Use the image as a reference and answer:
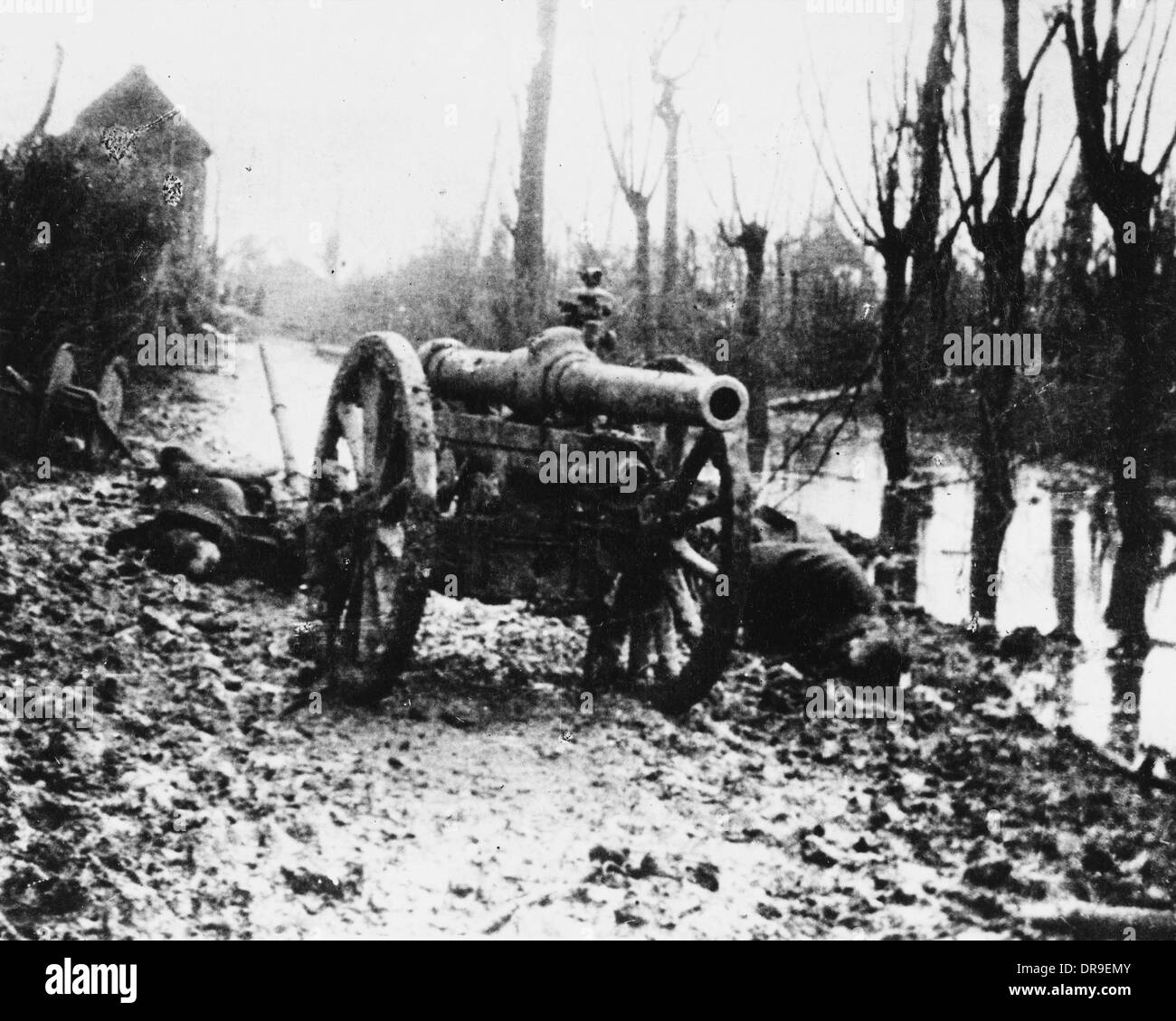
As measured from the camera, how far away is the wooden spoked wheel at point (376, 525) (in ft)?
14.2

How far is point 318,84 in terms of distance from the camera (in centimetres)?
638

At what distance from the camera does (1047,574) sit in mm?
7723

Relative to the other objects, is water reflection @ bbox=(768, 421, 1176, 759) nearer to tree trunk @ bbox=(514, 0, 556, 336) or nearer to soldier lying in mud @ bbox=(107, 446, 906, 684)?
soldier lying in mud @ bbox=(107, 446, 906, 684)

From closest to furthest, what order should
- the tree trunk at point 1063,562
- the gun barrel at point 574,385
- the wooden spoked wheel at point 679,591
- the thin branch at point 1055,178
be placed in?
the gun barrel at point 574,385
the wooden spoked wheel at point 679,591
the thin branch at point 1055,178
the tree trunk at point 1063,562

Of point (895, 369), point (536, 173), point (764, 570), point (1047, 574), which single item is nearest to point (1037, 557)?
point (1047, 574)

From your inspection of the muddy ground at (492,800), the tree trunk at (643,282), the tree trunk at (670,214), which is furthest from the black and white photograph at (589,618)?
the tree trunk at (670,214)

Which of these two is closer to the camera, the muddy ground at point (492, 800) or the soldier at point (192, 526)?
the muddy ground at point (492, 800)

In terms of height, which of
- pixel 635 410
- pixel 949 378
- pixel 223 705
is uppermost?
pixel 949 378

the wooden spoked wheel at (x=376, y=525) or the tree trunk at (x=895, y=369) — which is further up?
the tree trunk at (x=895, y=369)

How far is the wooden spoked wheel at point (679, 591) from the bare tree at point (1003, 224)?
2184 millimetres

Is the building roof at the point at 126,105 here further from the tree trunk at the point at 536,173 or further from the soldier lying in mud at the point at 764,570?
the tree trunk at the point at 536,173
